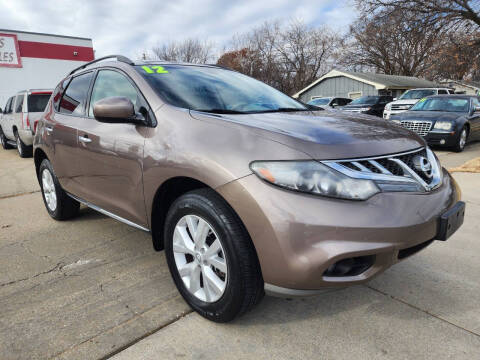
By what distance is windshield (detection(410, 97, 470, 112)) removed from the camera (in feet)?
30.4

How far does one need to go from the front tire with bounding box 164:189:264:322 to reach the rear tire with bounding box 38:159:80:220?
1.99 metres

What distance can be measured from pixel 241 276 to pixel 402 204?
0.83m

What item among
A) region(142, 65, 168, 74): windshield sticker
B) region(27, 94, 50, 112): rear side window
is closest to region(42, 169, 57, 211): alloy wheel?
region(142, 65, 168, 74): windshield sticker

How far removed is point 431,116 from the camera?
869cm

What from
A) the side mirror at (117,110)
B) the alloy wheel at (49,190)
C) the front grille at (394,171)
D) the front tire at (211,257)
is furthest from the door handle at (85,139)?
the front grille at (394,171)

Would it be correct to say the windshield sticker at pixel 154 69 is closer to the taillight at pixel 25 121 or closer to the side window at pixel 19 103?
the taillight at pixel 25 121

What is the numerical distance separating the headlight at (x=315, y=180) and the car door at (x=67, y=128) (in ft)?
6.67

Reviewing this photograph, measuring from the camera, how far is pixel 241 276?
174 centimetres

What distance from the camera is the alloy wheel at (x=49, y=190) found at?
3.71 m

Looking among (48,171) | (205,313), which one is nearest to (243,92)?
(205,313)

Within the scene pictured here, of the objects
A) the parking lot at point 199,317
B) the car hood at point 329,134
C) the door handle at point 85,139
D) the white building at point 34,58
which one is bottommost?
the parking lot at point 199,317

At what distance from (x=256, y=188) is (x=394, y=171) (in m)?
0.71

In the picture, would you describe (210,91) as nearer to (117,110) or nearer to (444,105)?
(117,110)

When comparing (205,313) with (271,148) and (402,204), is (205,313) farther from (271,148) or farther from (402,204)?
(402,204)
